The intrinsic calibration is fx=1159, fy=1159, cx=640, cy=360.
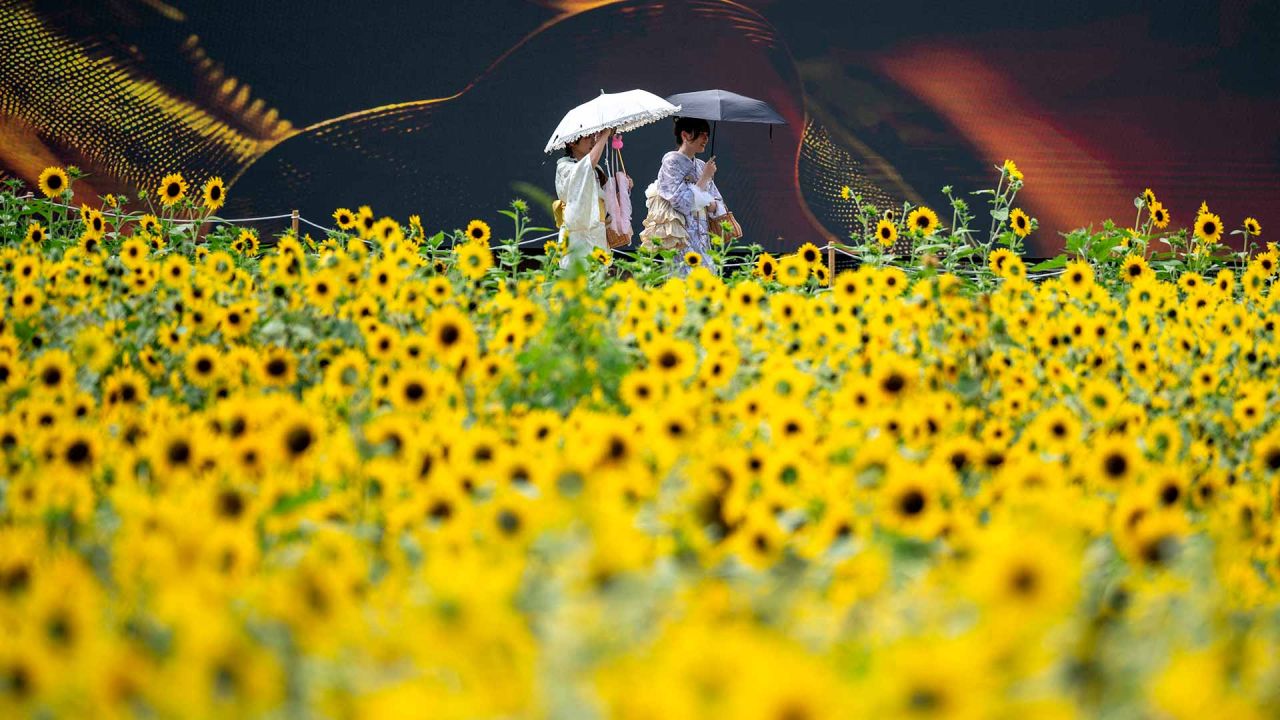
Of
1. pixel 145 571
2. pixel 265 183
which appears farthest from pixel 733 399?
pixel 265 183

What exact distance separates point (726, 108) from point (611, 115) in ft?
4.91

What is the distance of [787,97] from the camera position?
10.3 metres

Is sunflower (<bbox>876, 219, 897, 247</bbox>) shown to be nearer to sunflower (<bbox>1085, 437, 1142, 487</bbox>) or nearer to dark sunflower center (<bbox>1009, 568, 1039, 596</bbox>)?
sunflower (<bbox>1085, 437, 1142, 487</bbox>)

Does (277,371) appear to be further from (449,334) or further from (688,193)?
(688,193)

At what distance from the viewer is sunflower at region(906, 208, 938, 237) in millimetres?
3938

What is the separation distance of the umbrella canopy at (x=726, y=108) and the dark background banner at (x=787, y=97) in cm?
292

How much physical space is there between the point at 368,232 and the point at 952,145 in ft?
27.1

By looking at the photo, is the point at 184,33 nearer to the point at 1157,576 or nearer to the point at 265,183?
the point at 265,183

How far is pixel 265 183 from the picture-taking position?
9.88 metres

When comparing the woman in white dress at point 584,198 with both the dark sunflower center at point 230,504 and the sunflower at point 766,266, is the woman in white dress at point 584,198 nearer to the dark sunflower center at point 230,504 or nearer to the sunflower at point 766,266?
the sunflower at point 766,266

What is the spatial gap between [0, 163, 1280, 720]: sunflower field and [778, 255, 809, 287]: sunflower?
20.2 inches

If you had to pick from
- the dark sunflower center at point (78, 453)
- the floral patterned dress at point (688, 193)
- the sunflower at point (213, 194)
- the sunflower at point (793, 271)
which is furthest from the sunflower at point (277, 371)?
the floral patterned dress at point (688, 193)

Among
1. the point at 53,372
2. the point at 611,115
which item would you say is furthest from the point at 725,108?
the point at 53,372

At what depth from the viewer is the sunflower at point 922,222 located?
3.94m
